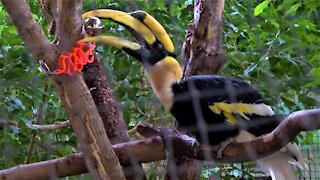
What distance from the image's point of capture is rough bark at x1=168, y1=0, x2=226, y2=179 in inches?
Answer: 31.4

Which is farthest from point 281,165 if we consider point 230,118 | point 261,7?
point 261,7

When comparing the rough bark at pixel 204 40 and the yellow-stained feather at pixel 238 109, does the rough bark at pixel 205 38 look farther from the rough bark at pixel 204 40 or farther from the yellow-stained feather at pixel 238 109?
the yellow-stained feather at pixel 238 109

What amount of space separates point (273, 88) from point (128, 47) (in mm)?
235

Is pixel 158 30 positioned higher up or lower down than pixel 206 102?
higher up

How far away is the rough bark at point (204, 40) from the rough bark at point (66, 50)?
0.22 meters

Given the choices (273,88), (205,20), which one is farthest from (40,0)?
(273,88)

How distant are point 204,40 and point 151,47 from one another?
0.13 meters

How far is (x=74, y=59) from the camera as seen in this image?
0.57 metres

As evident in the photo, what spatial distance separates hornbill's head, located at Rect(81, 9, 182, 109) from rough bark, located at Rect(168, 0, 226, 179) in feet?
0.27

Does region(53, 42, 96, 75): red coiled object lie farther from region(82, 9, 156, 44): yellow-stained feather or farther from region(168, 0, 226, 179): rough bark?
region(168, 0, 226, 179): rough bark

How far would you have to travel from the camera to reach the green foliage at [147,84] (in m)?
0.69

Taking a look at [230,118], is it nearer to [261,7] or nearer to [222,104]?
[222,104]

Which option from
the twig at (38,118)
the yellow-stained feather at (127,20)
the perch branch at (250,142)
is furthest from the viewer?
the twig at (38,118)

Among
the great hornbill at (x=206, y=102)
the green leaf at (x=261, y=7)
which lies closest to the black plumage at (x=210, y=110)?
the great hornbill at (x=206, y=102)
